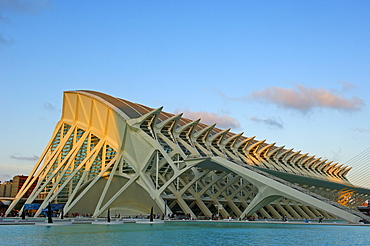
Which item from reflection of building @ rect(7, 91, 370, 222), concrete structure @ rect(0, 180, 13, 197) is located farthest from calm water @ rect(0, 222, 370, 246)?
concrete structure @ rect(0, 180, 13, 197)

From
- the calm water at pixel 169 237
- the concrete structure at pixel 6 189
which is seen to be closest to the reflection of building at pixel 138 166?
the calm water at pixel 169 237

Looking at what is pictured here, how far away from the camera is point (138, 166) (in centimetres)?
5581

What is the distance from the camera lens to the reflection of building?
53.3m

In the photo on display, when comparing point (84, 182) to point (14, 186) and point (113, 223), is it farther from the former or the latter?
point (14, 186)

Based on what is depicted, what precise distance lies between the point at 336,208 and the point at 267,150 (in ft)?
130

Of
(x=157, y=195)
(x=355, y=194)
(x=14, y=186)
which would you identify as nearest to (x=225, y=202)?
(x=157, y=195)

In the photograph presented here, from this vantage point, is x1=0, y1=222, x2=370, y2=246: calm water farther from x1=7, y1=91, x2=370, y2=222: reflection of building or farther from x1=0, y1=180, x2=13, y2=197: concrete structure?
x1=0, y1=180, x2=13, y2=197: concrete structure

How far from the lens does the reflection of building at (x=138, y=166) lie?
175 feet

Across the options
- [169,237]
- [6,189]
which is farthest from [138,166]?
[6,189]

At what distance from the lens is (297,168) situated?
8806 centimetres

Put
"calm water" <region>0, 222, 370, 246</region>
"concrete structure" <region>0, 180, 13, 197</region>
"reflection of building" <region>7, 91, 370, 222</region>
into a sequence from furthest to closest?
"concrete structure" <region>0, 180, 13, 197</region>, "reflection of building" <region>7, 91, 370, 222</region>, "calm water" <region>0, 222, 370, 246</region>

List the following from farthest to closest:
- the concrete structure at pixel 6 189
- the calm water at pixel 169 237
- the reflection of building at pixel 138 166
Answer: the concrete structure at pixel 6 189 → the reflection of building at pixel 138 166 → the calm water at pixel 169 237

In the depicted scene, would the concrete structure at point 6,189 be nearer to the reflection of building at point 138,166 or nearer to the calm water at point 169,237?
the reflection of building at point 138,166

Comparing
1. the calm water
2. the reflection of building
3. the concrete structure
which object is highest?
the concrete structure
